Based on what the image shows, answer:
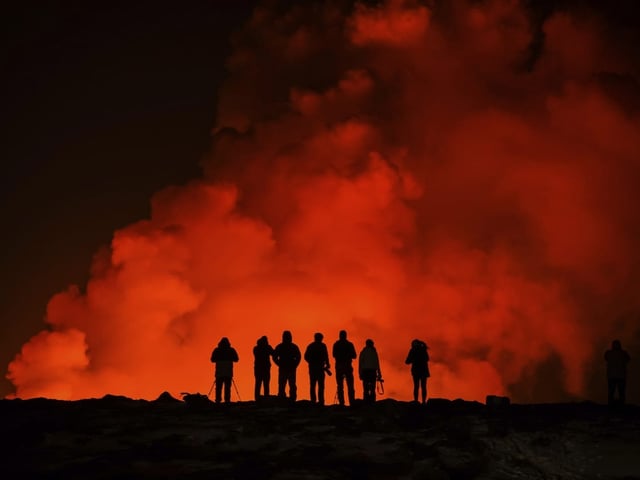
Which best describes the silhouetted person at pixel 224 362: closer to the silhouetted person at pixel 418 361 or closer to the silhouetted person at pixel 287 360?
the silhouetted person at pixel 287 360

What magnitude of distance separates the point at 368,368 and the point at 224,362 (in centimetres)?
500

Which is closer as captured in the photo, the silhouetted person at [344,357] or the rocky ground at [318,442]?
the rocky ground at [318,442]

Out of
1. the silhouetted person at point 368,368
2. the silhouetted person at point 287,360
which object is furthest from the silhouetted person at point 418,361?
the silhouetted person at point 287,360

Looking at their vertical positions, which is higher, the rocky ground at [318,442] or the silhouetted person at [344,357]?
the silhouetted person at [344,357]

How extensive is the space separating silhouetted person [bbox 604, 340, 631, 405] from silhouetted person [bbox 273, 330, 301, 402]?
1042 centimetres

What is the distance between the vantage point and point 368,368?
28.5 metres

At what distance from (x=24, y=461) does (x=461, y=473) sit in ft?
32.6

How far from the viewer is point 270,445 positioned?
21422 millimetres

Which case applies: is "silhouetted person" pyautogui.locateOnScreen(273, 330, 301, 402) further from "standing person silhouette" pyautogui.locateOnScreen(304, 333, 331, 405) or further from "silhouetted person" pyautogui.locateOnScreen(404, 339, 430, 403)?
"silhouetted person" pyautogui.locateOnScreen(404, 339, 430, 403)

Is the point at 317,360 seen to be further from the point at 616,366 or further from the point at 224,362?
the point at 616,366

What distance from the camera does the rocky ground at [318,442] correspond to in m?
19.7

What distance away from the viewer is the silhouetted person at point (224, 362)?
97.9ft

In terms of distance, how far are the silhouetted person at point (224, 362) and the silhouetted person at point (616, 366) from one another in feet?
41.3

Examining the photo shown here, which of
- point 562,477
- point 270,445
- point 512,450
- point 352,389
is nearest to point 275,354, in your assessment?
point 352,389
